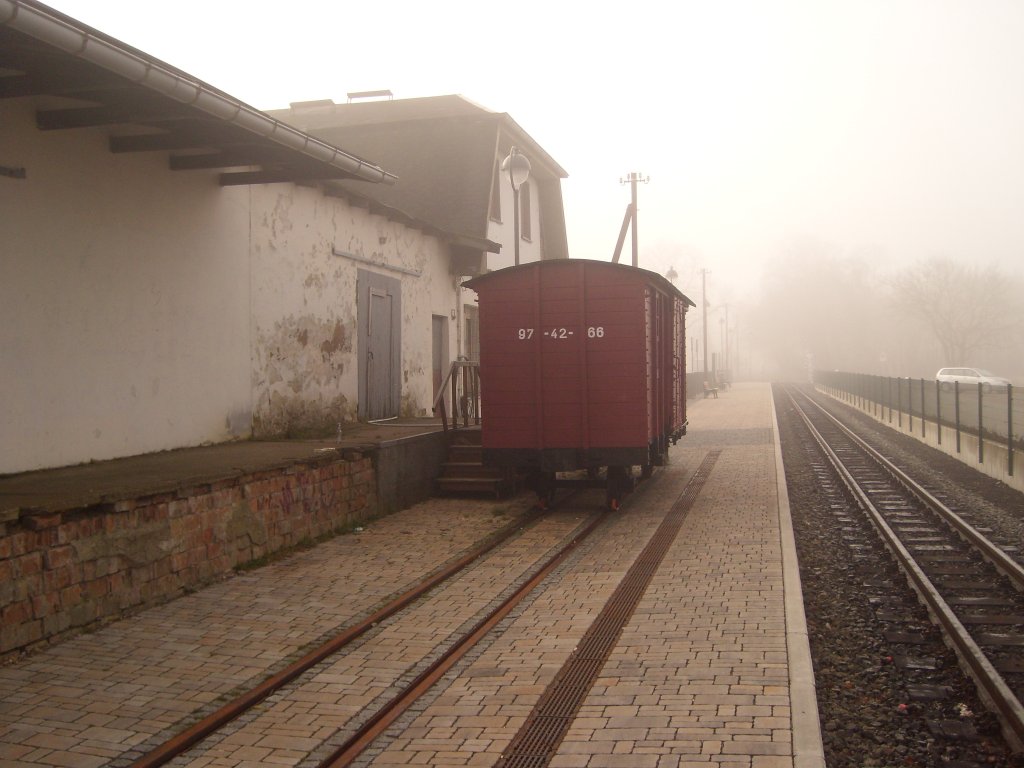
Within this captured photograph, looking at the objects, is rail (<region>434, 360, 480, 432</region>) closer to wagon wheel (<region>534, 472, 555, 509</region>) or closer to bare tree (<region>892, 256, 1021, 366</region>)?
wagon wheel (<region>534, 472, 555, 509</region>)

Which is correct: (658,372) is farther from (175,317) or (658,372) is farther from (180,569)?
(180,569)

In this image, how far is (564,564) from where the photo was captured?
948cm

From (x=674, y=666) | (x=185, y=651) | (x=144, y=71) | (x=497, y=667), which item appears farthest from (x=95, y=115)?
(x=674, y=666)

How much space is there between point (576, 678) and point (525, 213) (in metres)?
21.7

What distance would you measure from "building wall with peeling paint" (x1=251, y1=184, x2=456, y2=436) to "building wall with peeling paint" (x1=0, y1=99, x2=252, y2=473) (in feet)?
1.60

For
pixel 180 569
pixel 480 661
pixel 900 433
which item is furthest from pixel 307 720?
pixel 900 433

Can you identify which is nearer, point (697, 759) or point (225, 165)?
point (697, 759)

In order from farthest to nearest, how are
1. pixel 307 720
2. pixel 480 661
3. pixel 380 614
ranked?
pixel 380 614, pixel 480 661, pixel 307 720

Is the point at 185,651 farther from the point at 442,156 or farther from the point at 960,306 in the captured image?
the point at 960,306

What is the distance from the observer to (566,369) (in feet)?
40.8

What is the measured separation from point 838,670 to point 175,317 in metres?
7.90

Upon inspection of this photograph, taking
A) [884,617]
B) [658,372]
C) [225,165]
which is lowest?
[884,617]

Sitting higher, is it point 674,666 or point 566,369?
point 566,369

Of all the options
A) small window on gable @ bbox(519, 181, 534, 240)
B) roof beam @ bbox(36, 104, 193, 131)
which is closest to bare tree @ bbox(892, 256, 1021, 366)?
small window on gable @ bbox(519, 181, 534, 240)
